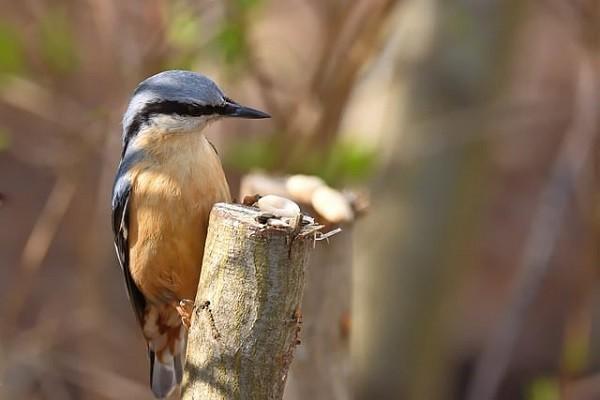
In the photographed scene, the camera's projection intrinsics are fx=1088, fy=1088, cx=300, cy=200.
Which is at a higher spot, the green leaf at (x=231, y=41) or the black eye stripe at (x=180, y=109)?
the green leaf at (x=231, y=41)

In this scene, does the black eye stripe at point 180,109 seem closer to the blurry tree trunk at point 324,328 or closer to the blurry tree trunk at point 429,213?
the blurry tree trunk at point 324,328

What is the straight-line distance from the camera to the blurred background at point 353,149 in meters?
4.42

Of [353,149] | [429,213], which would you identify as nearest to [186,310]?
[353,149]

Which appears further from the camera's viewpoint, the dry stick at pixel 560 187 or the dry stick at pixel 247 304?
the dry stick at pixel 560 187

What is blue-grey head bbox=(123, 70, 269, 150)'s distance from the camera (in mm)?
2963

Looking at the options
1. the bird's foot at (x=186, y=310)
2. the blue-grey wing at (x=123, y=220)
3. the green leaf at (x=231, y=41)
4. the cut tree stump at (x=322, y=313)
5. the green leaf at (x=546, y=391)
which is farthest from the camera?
the green leaf at (x=546, y=391)

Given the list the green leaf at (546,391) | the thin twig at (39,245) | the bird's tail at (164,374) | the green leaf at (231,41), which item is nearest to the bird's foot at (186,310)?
the bird's tail at (164,374)

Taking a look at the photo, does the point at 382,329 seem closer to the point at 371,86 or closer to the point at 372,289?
the point at 372,289

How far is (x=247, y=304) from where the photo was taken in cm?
222

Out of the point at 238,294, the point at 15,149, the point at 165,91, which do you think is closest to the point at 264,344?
the point at 238,294

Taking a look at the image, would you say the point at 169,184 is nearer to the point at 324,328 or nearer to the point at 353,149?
the point at 324,328

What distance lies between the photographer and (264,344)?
7.32 ft

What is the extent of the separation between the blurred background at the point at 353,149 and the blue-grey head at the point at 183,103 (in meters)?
0.67

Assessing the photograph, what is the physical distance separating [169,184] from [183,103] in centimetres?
23
